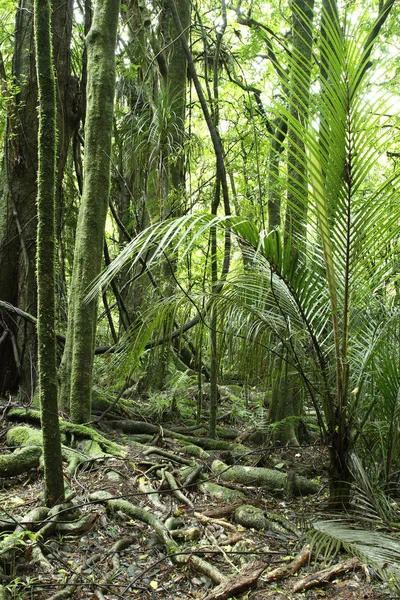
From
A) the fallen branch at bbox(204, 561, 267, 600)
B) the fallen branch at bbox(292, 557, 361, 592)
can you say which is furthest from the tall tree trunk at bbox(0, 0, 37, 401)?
the fallen branch at bbox(292, 557, 361, 592)

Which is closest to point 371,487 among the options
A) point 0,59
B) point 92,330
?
point 92,330

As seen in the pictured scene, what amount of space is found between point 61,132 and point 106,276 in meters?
3.77

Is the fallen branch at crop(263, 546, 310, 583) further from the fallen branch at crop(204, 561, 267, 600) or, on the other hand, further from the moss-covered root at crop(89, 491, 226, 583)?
the moss-covered root at crop(89, 491, 226, 583)

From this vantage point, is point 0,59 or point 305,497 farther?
point 0,59

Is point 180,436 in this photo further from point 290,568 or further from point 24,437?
point 290,568

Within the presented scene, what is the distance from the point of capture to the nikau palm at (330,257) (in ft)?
8.98

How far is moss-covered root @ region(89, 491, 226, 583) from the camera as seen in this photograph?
8.38ft

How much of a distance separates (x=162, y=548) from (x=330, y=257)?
6.20 feet

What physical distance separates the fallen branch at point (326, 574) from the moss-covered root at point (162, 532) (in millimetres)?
378

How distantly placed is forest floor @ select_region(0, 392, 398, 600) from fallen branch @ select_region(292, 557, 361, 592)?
0.03ft

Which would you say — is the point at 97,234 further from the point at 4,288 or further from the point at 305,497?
the point at 305,497

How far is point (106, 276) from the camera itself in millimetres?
2574

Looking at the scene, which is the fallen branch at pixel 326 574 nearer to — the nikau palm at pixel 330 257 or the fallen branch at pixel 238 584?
the fallen branch at pixel 238 584

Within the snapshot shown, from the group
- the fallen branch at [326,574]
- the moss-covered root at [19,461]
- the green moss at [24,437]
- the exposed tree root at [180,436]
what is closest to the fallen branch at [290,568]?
the fallen branch at [326,574]
